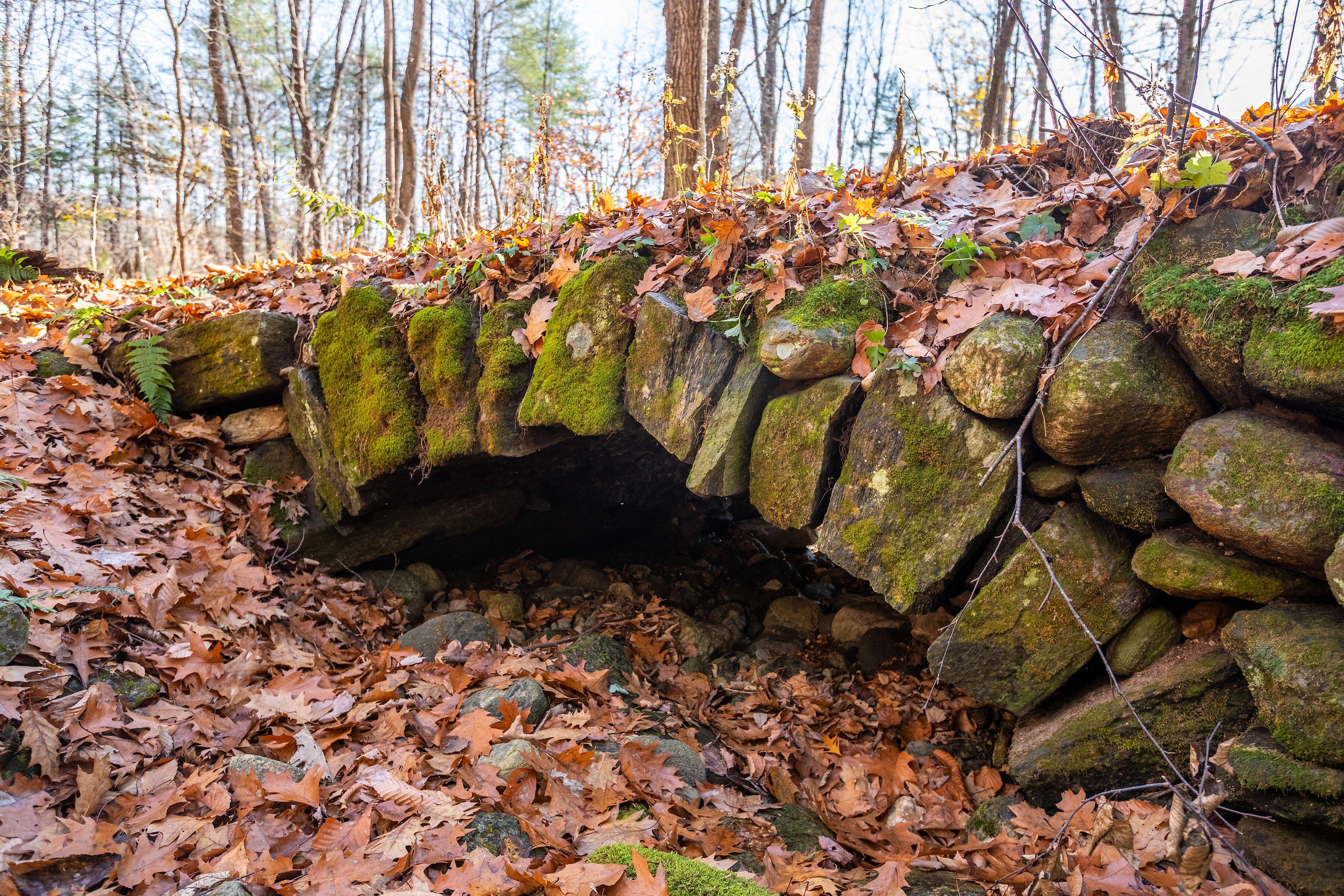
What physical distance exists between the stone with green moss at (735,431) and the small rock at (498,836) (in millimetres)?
1574

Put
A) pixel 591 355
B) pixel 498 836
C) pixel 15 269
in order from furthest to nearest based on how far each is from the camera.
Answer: pixel 15 269, pixel 591 355, pixel 498 836

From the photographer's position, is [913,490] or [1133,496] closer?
[1133,496]

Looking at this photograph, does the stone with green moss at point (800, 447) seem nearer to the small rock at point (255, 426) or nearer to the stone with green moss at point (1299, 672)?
the stone with green moss at point (1299, 672)

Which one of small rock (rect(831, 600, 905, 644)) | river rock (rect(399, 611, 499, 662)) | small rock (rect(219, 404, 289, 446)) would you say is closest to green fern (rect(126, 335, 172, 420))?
small rock (rect(219, 404, 289, 446))

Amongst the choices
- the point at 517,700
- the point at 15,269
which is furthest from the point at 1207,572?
the point at 15,269

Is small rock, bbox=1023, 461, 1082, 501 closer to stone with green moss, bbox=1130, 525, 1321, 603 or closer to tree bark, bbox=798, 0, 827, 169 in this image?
stone with green moss, bbox=1130, 525, 1321, 603

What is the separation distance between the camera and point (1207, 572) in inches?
98.0

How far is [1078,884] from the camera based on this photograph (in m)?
2.19

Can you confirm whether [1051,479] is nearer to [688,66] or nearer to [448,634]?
[448,634]

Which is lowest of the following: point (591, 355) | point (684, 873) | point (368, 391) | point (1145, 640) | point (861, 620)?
point (861, 620)

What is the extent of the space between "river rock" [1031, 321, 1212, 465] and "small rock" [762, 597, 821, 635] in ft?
9.05

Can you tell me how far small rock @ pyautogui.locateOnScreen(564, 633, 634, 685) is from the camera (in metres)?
3.85

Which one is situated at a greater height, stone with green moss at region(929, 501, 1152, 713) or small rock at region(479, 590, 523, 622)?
stone with green moss at region(929, 501, 1152, 713)

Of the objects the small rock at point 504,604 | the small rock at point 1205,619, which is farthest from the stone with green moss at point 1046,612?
the small rock at point 504,604
